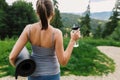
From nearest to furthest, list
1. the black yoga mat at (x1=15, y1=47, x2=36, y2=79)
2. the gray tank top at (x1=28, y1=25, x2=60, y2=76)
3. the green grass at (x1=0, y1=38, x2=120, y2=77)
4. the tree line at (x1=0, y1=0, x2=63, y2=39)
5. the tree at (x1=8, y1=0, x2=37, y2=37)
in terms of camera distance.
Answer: the black yoga mat at (x1=15, y1=47, x2=36, y2=79), the gray tank top at (x1=28, y1=25, x2=60, y2=76), the green grass at (x1=0, y1=38, x2=120, y2=77), the tree line at (x1=0, y1=0, x2=63, y2=39), the tree at (x1=8, y1=0, x2=37, y2=37)

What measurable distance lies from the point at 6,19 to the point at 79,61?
41583 mm

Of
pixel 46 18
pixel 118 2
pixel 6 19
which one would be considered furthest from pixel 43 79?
pixel 118 2

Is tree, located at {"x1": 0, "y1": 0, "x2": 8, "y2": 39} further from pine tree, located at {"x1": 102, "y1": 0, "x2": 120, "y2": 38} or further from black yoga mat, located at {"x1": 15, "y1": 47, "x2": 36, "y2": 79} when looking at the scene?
black yoga mat, located at {"x1": 15, "y1": 47, "x2": 36, "y2": 79}

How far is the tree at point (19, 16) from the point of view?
52325 mm

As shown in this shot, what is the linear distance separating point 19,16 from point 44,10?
51.1m

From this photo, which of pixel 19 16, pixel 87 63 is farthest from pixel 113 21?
pixel 87 63

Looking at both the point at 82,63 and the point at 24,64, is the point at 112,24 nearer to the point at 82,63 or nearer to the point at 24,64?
the point at 82,63

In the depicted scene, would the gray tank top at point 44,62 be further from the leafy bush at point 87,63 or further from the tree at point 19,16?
the tree at point 19,16

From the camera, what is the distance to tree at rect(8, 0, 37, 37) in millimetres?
52325

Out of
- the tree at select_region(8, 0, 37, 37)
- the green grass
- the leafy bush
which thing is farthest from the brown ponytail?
the tree at select_region(8, 0, 37, 37)

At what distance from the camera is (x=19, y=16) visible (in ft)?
177

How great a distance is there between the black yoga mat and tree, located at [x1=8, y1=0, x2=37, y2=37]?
47293 mm

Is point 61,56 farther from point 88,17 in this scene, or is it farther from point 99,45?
point 88,17

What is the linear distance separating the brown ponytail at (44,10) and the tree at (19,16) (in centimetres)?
4734
